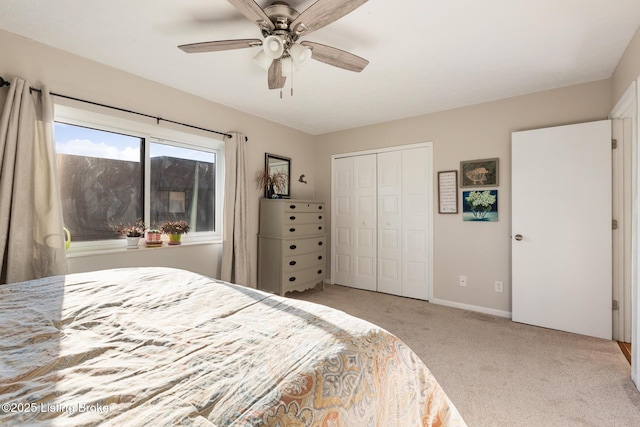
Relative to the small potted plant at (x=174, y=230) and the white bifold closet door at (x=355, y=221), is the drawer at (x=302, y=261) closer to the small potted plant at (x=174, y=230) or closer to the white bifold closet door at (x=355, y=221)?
the white bifold closet door at (x=355, y=221)

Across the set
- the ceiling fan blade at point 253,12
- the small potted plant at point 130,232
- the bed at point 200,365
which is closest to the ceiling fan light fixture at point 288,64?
the ceiling fan blade at point 253,12

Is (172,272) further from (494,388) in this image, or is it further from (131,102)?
(494,388)

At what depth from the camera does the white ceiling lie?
184 cm

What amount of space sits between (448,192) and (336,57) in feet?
7.63

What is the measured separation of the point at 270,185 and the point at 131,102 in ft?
5.76

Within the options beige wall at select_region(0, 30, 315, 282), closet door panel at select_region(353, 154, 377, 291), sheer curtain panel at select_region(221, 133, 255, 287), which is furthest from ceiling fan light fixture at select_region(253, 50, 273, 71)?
closet door panel at select_region(353, 154, 377, 291)

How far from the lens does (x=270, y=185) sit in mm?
3916

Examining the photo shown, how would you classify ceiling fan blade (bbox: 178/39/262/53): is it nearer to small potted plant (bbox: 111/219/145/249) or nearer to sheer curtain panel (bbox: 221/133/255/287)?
sheer curtain panel (bbox: 221/133/255/287)

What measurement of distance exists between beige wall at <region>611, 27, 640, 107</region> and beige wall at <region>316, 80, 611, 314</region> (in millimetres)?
177

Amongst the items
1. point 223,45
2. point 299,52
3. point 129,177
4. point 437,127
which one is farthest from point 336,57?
point 129,177

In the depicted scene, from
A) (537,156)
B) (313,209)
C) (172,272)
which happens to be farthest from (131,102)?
(537,156)

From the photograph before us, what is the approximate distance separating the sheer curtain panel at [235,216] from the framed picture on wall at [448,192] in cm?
240

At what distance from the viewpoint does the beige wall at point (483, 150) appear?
292 cm

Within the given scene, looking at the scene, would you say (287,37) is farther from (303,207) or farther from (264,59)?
(303,207)
